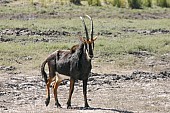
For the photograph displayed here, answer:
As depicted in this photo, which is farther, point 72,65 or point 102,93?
point 102,93

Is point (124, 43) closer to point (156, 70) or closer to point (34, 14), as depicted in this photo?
point (156, 70)

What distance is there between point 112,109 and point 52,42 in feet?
33.7

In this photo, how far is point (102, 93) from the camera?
1445 cm

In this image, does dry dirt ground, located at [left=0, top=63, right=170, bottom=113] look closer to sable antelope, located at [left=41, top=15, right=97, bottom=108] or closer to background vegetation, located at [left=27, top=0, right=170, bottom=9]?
sable antelope, located at [left=41, top=15, right=97, bottom=108]

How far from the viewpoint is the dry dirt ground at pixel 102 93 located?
1254cm

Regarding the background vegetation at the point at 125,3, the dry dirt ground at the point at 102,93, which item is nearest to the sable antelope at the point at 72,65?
the dry dirt ground at the point at 102,93

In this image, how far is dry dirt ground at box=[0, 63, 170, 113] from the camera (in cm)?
1254

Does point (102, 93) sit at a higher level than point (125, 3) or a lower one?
higher

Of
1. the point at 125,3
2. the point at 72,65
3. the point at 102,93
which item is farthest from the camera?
the point at 125,3

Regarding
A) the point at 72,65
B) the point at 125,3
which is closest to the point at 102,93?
the point at 72,65

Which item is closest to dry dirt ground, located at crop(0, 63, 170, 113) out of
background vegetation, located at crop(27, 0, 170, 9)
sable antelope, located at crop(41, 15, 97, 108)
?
sable antelope, located at crop(41, 15, 97, 108)

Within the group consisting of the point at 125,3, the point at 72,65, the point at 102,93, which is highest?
the point at 72,65

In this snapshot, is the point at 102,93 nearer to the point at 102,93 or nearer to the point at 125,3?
the point at 102,93

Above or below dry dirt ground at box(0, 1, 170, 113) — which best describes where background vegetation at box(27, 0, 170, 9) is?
below
